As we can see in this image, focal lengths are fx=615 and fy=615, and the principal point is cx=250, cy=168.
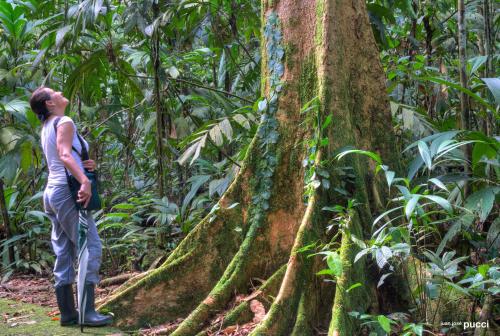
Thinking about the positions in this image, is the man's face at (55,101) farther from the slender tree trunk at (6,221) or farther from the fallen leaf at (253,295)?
the slender tree trunk at (6,221)

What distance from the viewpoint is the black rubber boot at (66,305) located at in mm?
4871

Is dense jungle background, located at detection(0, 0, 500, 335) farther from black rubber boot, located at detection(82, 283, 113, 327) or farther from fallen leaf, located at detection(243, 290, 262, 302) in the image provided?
black rubber boot, located at detection(82, 283, 113, 327)

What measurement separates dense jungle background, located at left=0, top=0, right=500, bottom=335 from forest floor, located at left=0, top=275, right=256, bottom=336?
0.07 m

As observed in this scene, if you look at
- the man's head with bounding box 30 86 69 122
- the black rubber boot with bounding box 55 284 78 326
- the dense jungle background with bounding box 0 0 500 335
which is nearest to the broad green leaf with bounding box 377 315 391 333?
the dense jungle background with bounding box 0 0 500 335

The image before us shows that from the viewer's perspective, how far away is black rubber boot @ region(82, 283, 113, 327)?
4.65m

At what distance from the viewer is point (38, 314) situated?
17.8 ft

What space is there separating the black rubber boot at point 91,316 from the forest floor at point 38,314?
5 centimetres

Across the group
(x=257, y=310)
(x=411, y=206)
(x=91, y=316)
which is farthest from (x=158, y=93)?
(x=411, y=206)

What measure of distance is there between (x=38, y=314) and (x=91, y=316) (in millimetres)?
1006

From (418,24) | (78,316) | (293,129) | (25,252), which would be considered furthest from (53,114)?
(418,24)

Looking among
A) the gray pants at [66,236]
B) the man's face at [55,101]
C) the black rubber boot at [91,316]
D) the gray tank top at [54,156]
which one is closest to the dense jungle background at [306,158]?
the black rubber boot at [91,316]

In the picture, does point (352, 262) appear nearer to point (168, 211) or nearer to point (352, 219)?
point (352, 219)

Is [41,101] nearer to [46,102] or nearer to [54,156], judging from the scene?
[46,102]

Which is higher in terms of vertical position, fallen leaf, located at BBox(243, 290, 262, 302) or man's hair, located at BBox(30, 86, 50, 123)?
man's hair, located at BBox(30, 86, 50, 123)
